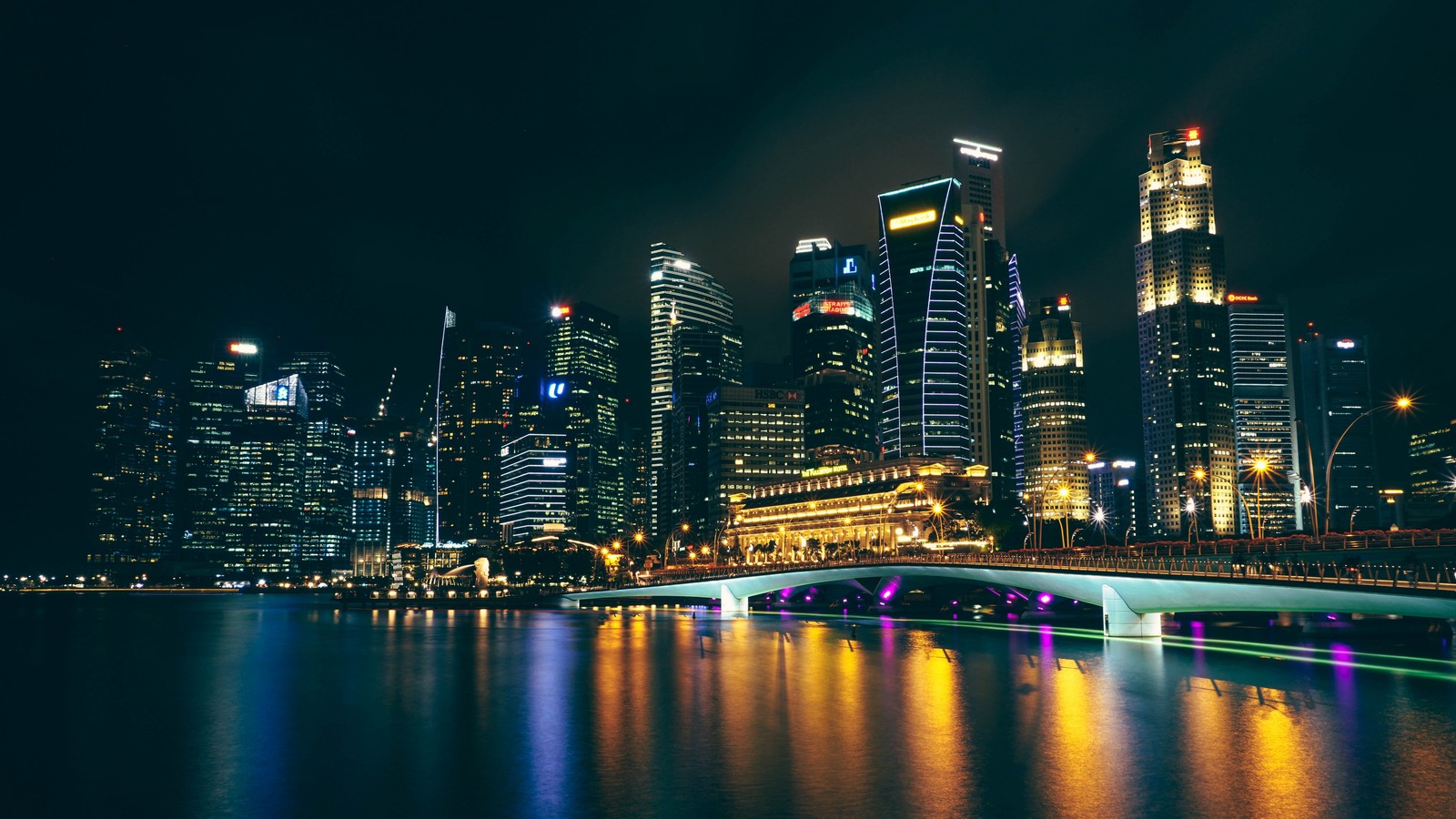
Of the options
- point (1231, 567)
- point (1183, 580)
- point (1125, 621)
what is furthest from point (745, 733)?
point (1125, 621)

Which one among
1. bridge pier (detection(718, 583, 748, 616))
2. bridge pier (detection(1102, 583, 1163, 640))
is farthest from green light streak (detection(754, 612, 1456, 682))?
bridge pier (detection(718, 583, 748, 616))

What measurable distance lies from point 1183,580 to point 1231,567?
5.26 meters

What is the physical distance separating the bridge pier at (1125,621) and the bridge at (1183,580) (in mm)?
80

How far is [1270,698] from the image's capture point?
52.0m

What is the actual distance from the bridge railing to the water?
5.99 m

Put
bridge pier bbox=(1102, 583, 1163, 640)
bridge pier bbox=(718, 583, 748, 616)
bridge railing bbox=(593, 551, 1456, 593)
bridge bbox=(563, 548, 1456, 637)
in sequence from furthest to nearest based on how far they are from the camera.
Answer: bridge pier bbox=(718, 583, 748, 616), bridge pier bbox=(1102, 583, 1163, 640), bridge railing bbox=(593, 551, 1456, 593), bridge bbox=(563, 548, 1456, 637)

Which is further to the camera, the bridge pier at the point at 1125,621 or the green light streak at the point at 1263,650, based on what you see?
the bridge pier at the point at 1125,621

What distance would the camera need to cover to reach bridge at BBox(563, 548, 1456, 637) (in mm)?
57656

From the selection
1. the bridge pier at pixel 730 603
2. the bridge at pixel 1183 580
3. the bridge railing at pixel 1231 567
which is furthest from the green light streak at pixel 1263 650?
the bridge pier at pixel 730 603

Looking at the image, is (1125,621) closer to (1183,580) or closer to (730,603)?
(1183,580)

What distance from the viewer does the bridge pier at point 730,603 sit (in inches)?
6191

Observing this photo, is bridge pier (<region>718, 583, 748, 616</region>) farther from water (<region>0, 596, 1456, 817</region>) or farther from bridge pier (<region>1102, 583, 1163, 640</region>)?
bridge pier (<region>1102, 583, 1163, 640</region>)

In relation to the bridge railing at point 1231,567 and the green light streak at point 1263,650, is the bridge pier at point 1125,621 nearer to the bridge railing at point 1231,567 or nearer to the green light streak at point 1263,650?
the green light streak at point 1263,650

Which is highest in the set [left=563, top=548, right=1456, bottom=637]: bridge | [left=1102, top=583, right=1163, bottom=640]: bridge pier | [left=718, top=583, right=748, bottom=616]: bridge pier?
[left=563, top=548, right=1456, bottom=637]: bridge
